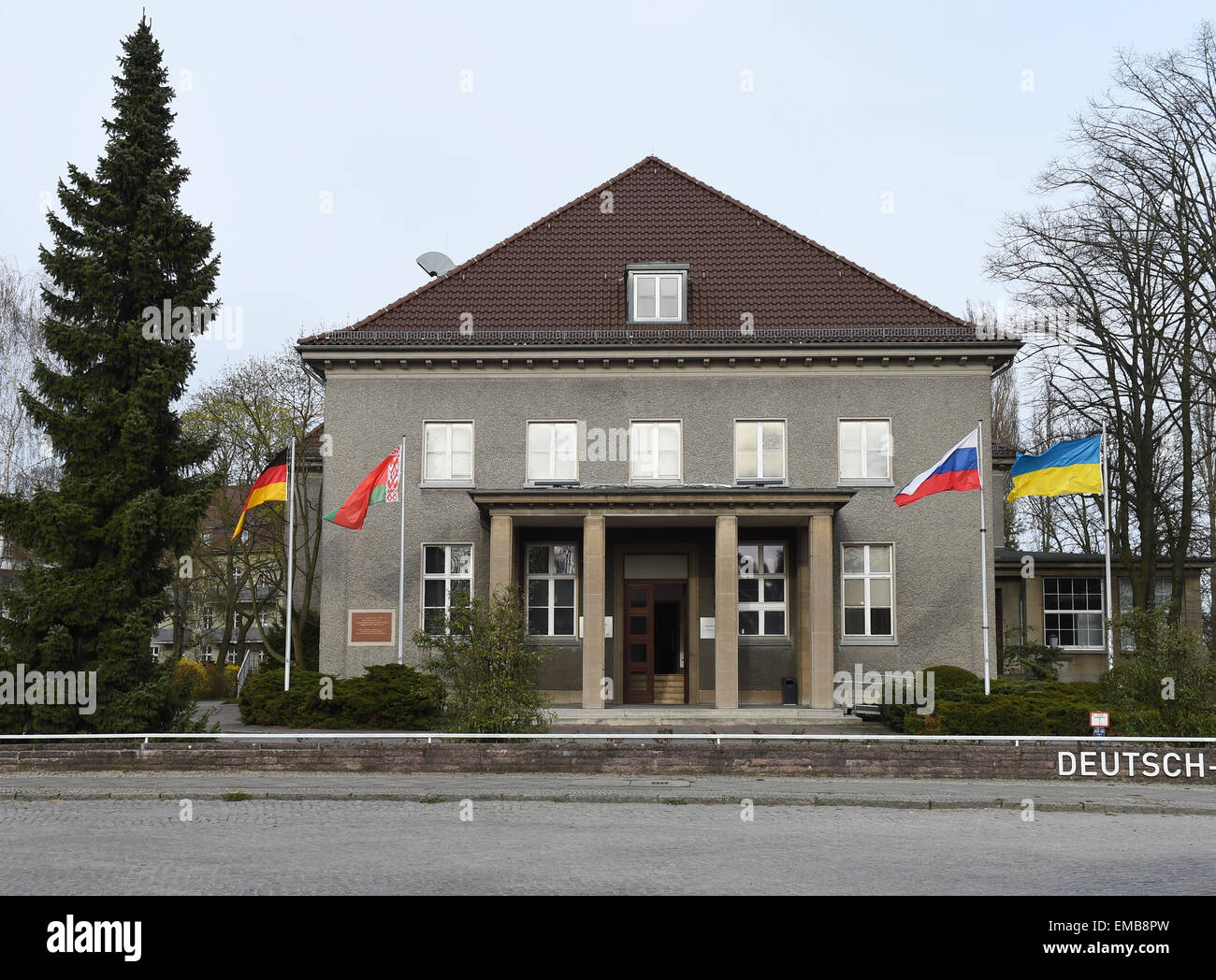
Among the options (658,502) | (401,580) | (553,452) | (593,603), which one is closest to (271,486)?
(401,580)

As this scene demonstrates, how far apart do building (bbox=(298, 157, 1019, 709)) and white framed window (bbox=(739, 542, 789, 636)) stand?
5 centimetres

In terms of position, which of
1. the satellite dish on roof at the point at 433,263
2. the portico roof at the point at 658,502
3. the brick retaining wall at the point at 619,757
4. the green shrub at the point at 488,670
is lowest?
the brick retaining wall at the point at 619,757

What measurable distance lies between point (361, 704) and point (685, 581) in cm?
872

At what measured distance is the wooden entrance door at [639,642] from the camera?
2964cm

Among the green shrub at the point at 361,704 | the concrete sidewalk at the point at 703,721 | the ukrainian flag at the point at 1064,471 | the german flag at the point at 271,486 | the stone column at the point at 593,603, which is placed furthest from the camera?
the stone column at the point at 593,603

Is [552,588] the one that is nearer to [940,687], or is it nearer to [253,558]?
[940,687]

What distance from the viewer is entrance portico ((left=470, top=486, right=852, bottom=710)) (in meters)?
26.8

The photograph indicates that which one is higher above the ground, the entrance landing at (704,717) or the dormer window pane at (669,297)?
the dormer window pane at (669,297)

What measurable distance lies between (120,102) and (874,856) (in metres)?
16.3

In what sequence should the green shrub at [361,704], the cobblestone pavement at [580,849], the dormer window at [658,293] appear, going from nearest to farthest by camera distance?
the cobblestone pavement at [580,849] < the green shrub at [361,704] < the dormer window at [658,293]

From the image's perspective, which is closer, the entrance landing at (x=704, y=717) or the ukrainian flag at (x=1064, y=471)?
the ukrainian flag at (x=1064, y=471)

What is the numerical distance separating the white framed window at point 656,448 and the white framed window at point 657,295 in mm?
2510

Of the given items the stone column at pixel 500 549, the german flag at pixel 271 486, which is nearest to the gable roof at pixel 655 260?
the german flag at pixel 271 486

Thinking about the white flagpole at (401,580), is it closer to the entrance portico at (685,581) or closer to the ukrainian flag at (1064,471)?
the entrance portico at (685,581)
